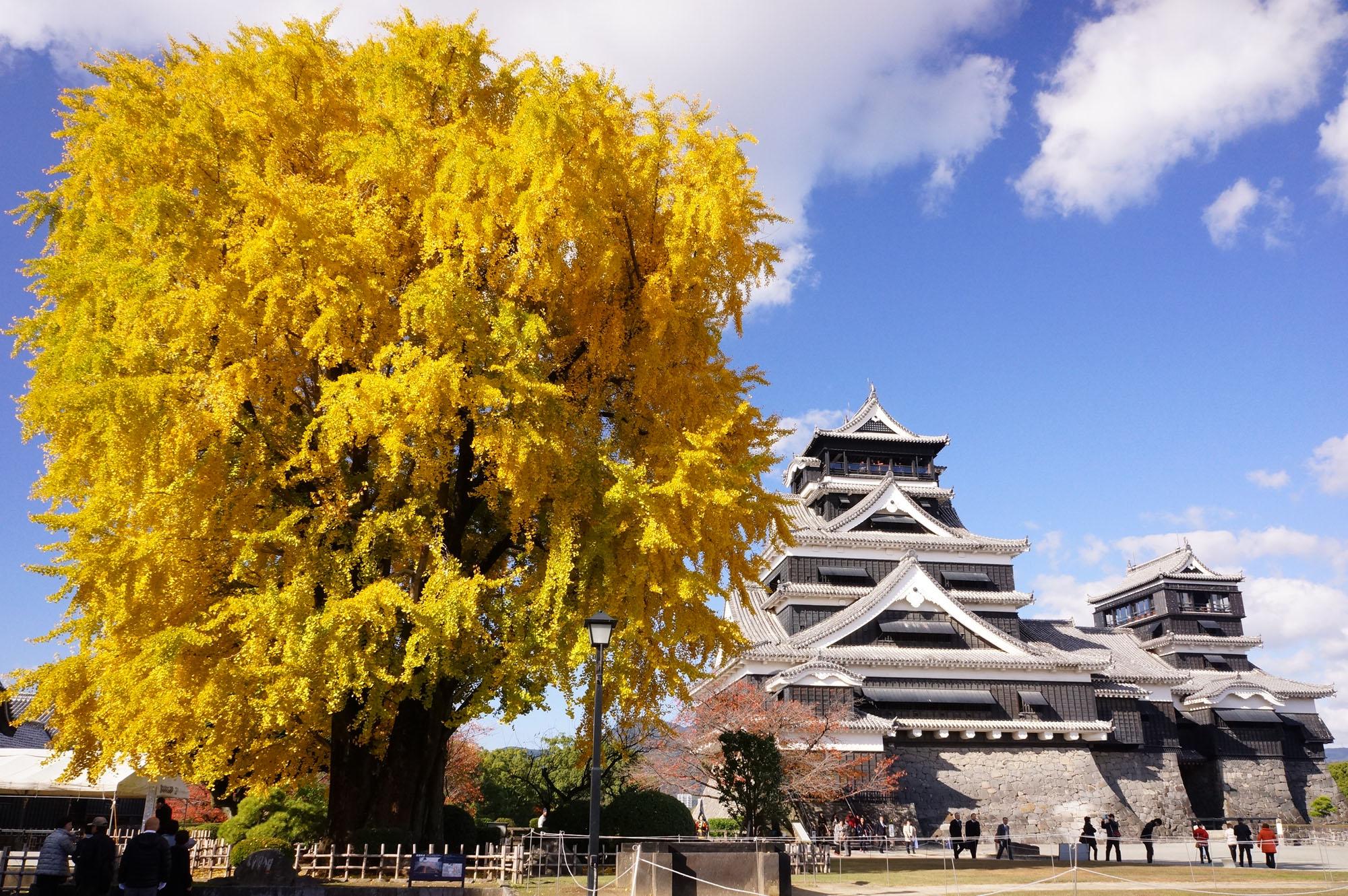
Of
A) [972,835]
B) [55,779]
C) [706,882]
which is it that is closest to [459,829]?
[706,882]

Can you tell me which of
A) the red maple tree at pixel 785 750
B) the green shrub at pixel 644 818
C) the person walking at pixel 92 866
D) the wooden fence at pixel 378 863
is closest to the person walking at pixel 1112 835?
the red maple tree at pixel 785 750

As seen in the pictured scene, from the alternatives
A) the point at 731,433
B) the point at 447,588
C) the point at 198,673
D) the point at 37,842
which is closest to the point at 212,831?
the point at 37,842

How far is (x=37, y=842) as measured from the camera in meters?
20.1

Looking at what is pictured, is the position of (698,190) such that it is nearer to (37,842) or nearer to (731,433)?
(731,433)

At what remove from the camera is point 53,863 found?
9148mm

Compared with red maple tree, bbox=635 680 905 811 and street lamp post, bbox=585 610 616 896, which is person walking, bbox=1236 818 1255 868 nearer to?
red maple tree, bbox=635 680 905 811

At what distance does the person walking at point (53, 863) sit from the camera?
9.10m

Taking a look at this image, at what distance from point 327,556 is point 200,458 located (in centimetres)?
207

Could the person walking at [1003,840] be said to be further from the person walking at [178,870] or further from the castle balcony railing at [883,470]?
the castle balcony railing at [883,470]

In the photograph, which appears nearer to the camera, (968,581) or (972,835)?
(972,835)

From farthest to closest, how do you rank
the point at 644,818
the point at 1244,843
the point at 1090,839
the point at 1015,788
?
the point at 1015,788
the point at 1090,839
the point at 1244,843
the point at 644,818

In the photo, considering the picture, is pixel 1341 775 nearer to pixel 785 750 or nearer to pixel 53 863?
pixel 785 750

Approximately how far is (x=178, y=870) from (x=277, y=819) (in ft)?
23.3

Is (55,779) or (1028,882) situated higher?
(55,779)
